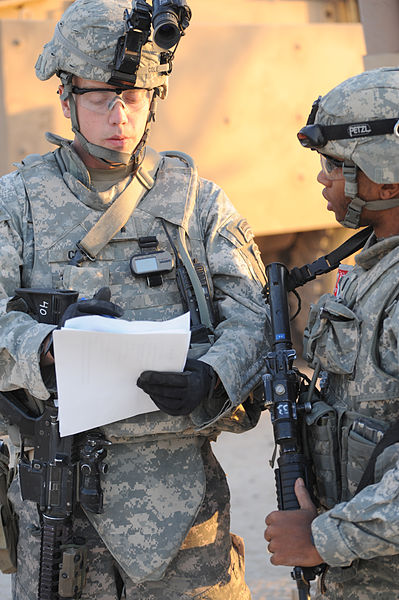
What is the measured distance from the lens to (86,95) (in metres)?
2.44

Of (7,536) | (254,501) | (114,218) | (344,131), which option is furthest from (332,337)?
(254,501)

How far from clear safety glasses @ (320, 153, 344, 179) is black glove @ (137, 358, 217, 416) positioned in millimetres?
571

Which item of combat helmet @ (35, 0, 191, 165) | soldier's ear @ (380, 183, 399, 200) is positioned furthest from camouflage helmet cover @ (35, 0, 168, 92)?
soldier's ear @ (380, 183, 399, 200)

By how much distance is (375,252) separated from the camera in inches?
80.7

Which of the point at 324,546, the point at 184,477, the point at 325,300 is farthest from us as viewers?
the point at 184,477

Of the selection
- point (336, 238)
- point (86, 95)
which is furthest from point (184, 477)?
point (336, 238)

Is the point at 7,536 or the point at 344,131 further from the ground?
the point at 344,131

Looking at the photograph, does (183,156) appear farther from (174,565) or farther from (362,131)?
(174,565)

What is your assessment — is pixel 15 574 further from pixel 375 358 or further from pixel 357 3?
pixel 357 3

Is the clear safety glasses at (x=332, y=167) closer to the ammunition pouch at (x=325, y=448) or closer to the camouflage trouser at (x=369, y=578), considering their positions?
the ammunition pouch at (x=325, y=448)

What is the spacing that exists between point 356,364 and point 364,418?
0.12 meters

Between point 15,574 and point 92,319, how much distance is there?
865 mm

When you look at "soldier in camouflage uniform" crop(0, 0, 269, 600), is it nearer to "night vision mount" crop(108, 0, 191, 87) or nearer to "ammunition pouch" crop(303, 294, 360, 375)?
"night vision mount" crop(108, 0, 191, 87)

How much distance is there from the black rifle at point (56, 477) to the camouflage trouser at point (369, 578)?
25.1 inches
